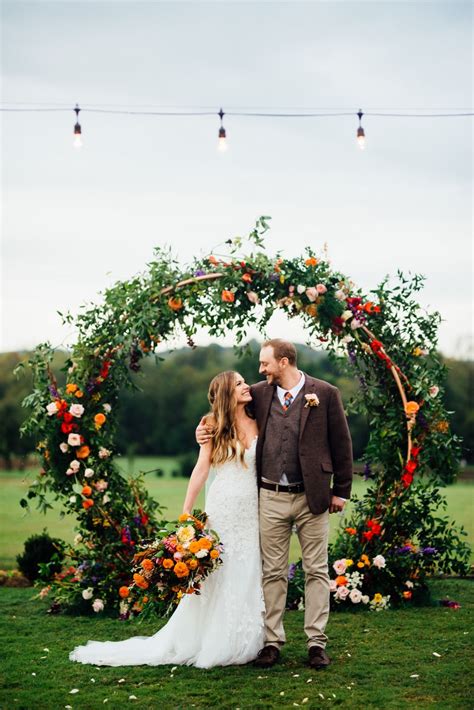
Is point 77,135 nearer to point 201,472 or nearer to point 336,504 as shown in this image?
point 201,472

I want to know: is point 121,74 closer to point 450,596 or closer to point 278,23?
point 278,23

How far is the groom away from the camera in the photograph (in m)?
5.46

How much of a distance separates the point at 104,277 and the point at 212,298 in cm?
96

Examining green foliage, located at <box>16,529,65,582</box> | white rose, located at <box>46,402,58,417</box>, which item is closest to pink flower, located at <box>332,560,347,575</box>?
white rose, located at <box>46,402,58,417</box>

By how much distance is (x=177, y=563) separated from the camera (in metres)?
5.26

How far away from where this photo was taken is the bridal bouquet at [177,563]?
5.29 m

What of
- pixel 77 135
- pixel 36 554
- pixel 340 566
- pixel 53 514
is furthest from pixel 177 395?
pixel 340 566

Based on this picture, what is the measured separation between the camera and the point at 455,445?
7547 millimetres

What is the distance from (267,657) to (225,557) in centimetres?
69

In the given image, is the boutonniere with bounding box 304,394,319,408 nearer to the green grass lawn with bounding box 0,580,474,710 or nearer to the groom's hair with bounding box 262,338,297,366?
the groom's hair with bounding box 262,338,297,366

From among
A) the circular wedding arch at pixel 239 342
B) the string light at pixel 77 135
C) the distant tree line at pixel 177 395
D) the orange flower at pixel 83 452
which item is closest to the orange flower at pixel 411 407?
the circular wedding arch at pixel 239 342

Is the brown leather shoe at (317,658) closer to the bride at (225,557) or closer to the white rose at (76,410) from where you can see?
the bride at (225,557)

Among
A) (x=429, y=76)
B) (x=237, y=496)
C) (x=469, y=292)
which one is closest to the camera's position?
(x=237, y=496)

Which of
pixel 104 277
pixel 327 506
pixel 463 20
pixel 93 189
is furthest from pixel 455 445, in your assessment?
pixel 93 189
